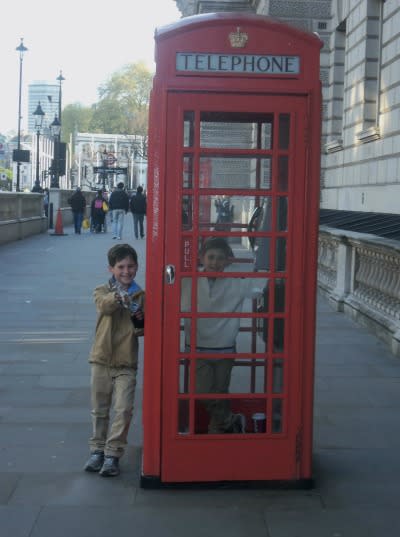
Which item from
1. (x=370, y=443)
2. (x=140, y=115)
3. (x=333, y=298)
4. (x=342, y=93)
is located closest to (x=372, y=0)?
(x=342, y=93)

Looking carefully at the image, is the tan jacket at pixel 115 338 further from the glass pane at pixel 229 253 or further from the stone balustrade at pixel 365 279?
the stone balustrade at pixel 365 279

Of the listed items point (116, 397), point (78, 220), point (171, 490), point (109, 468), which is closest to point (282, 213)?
point (116, 397)

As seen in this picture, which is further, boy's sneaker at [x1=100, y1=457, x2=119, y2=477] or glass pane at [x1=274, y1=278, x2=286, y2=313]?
boy's sneaker at [x1=100, y1=457, x2=119, y2=477]

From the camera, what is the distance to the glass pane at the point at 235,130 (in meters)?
5.33

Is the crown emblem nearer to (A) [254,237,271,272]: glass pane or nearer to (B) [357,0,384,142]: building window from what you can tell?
(A) [254,237,271,272]: glass pane

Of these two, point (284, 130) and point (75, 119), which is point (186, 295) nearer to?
point (284, 130)

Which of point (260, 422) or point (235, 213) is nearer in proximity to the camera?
point (235, 213)

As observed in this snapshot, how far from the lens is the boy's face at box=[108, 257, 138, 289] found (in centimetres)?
562

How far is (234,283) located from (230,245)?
23cm

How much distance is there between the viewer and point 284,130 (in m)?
5.29

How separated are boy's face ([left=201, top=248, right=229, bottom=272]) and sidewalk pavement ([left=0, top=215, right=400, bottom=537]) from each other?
1.24m

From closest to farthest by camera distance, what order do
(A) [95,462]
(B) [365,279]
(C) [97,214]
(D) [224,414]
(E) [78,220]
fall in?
(D) [224,414], (A) [95,462], (B) [365,279], (E) [78,220], (C) [97,214]

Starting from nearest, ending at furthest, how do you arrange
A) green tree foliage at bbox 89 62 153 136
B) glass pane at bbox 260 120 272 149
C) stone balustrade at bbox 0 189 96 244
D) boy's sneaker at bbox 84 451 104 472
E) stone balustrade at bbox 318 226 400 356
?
glass pane at bbox 260 120 272 149, boy's sneaker at bbox 84 451 104 472, stone balustrade at bbox 318 226 400 356, stone balustrade at bbox 0 189 96 244, green tree foliage at bbox 89 62 153 136

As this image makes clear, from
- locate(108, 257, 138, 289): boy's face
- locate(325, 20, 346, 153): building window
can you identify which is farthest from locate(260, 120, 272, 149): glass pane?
locate(325, 20, 346, 153): building window
